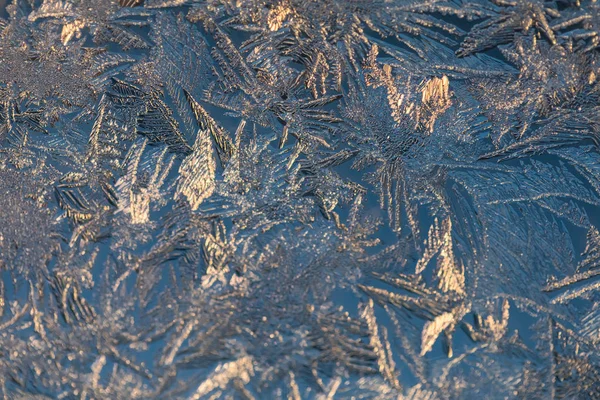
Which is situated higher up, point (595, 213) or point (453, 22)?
point (453, 22)

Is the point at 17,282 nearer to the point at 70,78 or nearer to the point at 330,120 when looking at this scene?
the point at 70,78

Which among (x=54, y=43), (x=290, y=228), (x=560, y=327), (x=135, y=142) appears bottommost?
(x=560, y=327)

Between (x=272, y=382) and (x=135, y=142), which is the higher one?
(x=135, y=142)

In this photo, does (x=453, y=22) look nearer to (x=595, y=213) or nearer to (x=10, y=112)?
(x=595, y=213)

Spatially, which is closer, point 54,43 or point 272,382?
point 272,382

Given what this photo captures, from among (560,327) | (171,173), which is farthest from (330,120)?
(560,327)

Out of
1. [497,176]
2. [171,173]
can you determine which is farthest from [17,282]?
[497,176]
